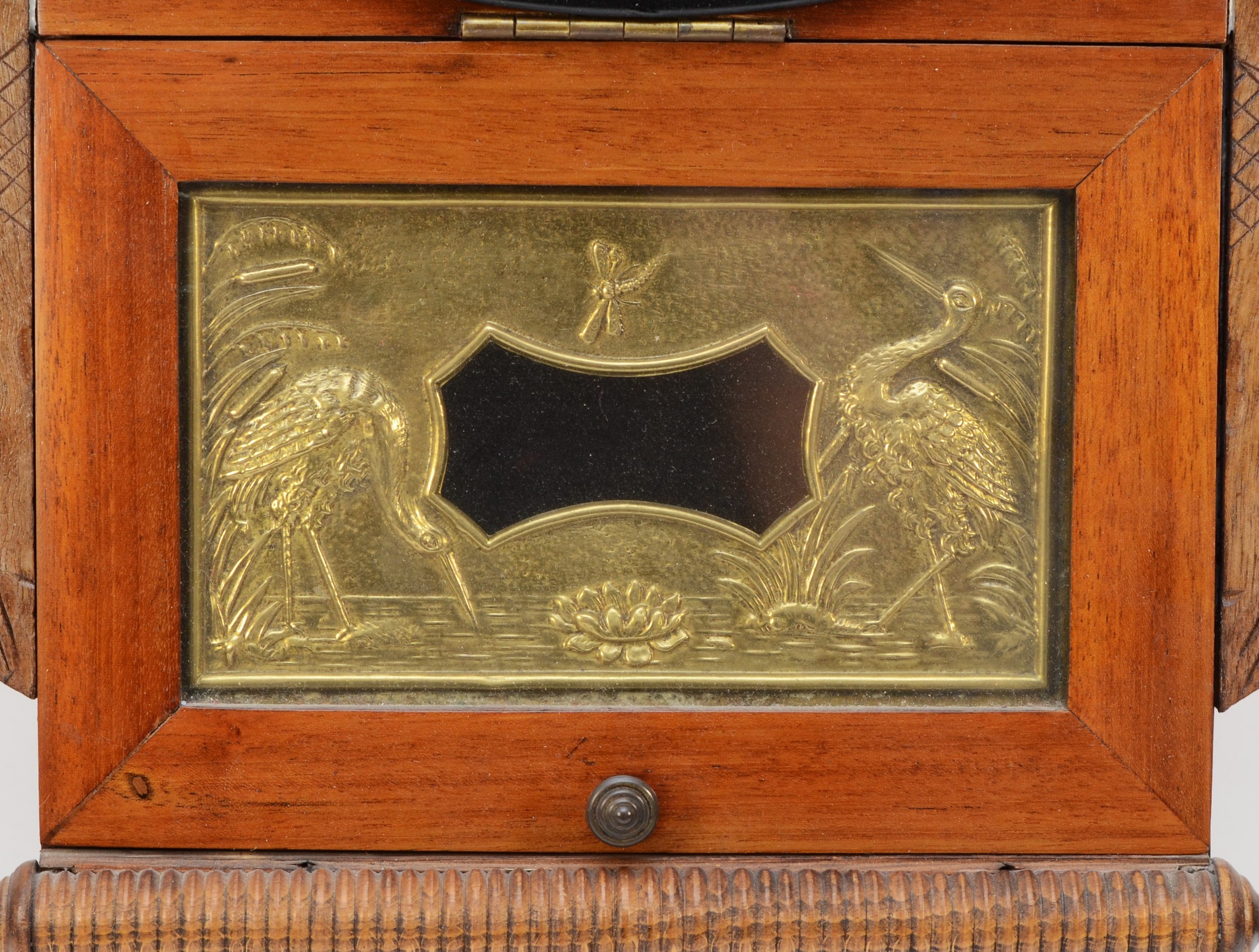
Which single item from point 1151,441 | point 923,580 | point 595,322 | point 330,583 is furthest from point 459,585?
point 1151,441

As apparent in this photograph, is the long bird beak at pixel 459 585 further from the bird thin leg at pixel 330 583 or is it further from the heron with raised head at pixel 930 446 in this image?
the heron with raised head at pixel 930 446

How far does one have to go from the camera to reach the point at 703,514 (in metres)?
0.79

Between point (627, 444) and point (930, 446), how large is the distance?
20 centimetres

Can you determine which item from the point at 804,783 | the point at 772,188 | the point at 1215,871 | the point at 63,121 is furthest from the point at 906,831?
the point at 63,121

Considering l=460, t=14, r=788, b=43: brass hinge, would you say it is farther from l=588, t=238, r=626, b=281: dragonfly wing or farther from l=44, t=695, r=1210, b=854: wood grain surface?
l=44, t=695, r=1210, b=854: wood grain surface

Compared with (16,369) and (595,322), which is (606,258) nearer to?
(595,322)

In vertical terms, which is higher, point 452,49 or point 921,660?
point 452,49

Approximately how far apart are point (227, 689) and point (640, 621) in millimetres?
284

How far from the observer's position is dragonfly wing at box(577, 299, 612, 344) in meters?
0.78

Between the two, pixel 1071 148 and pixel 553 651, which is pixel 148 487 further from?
pixel 1071 148

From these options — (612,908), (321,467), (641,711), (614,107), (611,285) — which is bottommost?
(612,908)

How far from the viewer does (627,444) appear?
30.9 inches

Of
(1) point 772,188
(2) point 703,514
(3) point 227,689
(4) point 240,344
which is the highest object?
(1) point 772,188

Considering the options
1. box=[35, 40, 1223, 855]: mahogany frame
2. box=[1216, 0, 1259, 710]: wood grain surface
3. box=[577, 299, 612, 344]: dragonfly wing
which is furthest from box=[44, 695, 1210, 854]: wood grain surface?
box=[577, 299, 612, 344]: dragonfly wing
